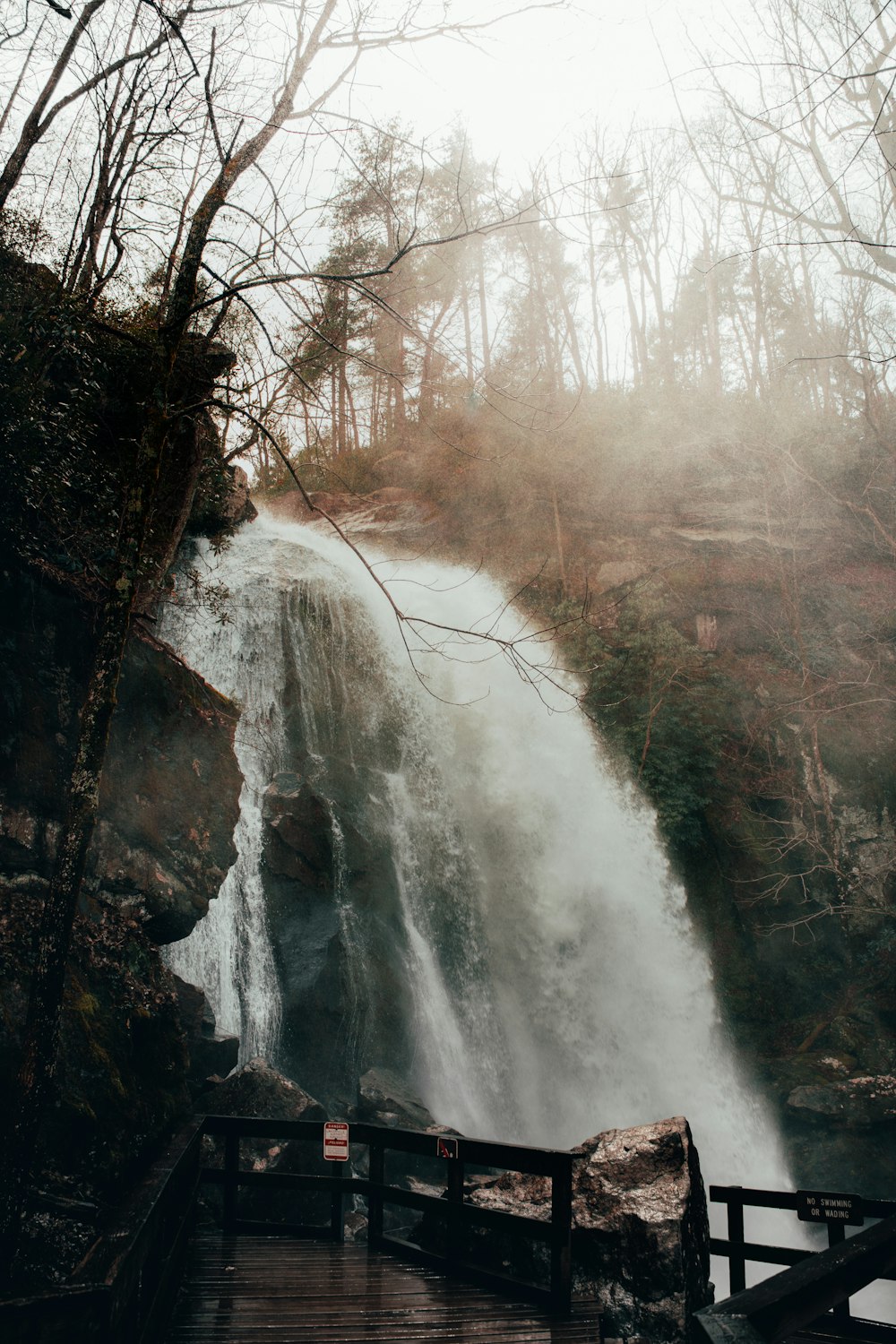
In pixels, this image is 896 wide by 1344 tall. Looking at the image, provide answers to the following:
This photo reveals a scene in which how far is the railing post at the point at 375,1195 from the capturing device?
5555 mm

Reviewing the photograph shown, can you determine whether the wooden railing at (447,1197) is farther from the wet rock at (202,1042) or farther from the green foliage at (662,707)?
the green foliage at (662,707)

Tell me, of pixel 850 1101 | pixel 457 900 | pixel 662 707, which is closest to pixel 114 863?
pixel 457 900

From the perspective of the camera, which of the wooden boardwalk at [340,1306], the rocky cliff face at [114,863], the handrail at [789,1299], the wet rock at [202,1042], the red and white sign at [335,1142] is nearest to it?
the handrail at [789,1299]

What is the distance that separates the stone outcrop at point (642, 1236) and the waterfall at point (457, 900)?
19.4 feet

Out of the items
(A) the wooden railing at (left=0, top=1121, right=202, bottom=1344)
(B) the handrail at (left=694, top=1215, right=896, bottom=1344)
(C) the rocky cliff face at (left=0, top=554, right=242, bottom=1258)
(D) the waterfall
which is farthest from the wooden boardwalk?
(D) the waterfall

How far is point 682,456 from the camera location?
850 inches

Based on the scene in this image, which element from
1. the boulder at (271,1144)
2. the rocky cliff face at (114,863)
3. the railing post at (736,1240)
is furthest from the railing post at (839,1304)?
the boulder at (271,1144)

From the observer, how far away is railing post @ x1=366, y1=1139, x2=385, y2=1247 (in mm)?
5555

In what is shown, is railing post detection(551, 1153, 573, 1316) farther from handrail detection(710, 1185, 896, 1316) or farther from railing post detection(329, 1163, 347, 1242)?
railing post detection(329, 1163, 347, 1242)

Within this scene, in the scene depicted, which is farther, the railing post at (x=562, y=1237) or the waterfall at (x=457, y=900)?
the waterfall at (x=457, y=900)

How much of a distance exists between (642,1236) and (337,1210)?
7.30 ft

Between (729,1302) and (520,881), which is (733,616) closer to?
(520,881)

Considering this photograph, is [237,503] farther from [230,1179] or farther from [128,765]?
[230,1179]

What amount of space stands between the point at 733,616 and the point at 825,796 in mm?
4685
